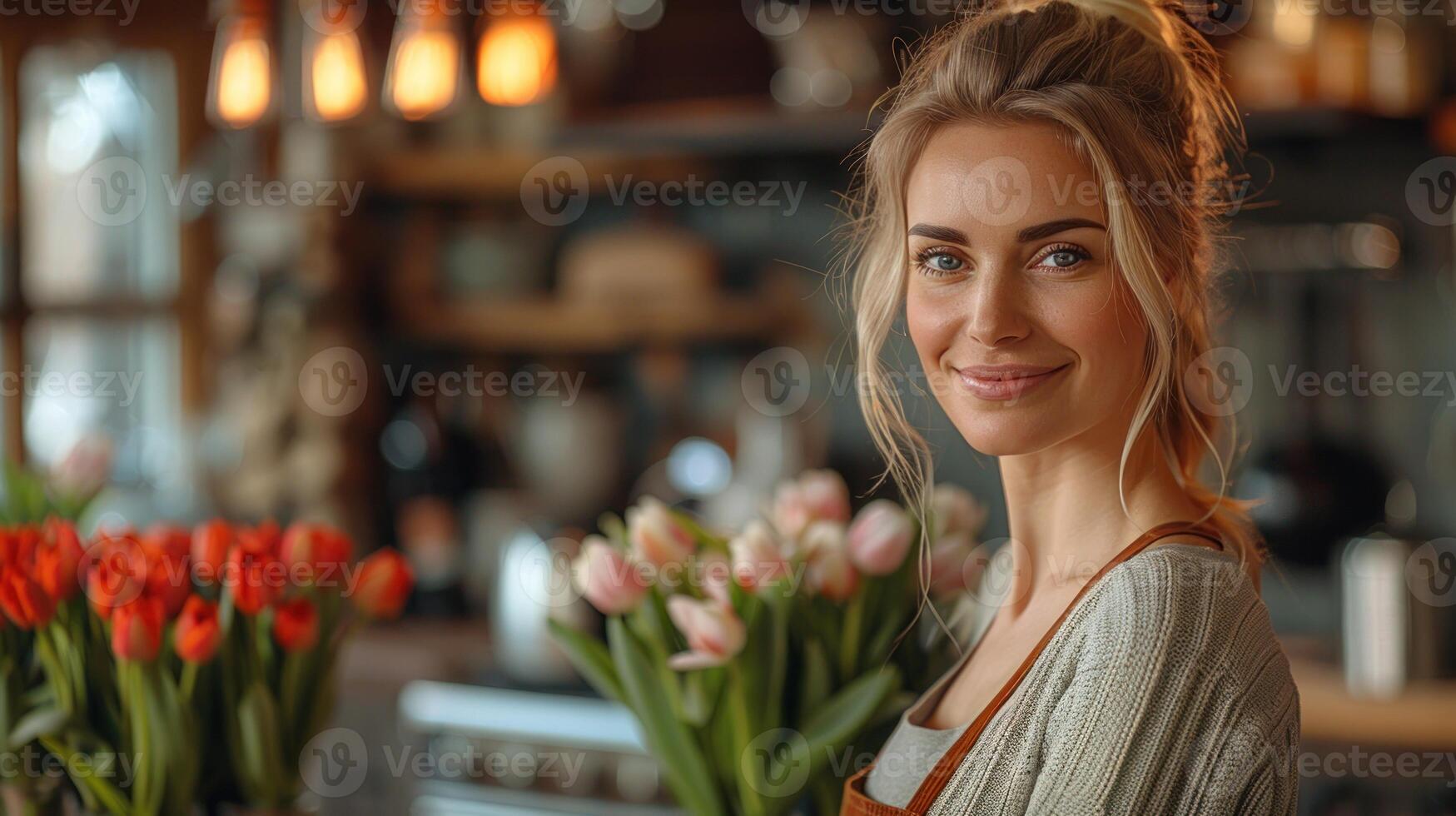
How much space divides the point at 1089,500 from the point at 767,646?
271mm

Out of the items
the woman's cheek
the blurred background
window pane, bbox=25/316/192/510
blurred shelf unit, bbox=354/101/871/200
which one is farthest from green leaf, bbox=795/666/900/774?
window pane, bbox=25/316/192/510

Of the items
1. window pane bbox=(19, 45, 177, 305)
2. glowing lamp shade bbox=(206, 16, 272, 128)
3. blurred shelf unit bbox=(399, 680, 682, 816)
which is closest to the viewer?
glowing lamp shade bbox=(206, 16, 272, 128)

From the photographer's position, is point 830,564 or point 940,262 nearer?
point 940,262

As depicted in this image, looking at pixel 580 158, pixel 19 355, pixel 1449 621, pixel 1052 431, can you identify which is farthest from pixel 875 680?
pixel 19 355

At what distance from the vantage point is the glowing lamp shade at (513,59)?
1859mm

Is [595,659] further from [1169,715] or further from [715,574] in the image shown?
[1169,715]

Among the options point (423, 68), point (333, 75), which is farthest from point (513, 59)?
point (333, 75)

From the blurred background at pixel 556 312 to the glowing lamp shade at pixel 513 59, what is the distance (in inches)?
16.5

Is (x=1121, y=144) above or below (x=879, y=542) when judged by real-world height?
above

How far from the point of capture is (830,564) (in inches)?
37.5

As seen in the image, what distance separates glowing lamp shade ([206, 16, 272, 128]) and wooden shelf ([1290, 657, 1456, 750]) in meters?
1.62

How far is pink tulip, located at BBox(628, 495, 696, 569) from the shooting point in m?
0.98

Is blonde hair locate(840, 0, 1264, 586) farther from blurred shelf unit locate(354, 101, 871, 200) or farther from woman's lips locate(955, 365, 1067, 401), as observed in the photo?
blurred shelf unit locate(354, 101, 871, 200)

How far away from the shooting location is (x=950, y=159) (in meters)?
0.75
